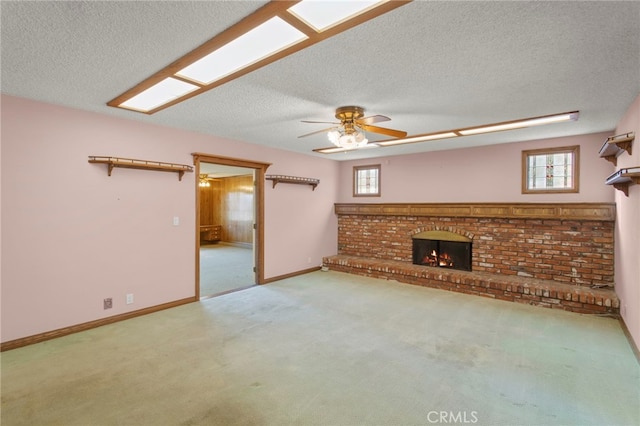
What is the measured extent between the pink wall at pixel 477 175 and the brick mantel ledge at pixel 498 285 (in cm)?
129

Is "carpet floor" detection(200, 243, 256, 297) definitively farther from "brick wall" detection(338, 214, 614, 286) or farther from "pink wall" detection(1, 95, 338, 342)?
"brick wall" detection(338, 214, 614, 286)

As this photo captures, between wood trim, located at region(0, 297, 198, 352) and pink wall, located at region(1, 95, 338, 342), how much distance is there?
0.05 meters

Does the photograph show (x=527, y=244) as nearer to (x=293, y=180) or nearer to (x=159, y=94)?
(x=293, y=180)

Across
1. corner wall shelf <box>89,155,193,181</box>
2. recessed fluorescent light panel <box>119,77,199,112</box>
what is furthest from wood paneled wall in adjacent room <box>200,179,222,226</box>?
recessed fluorescent light panel <box>119,77,199,112</box>

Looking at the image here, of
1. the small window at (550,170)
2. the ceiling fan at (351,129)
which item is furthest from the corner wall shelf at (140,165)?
the small window at (550,170)

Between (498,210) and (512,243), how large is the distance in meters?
0.57

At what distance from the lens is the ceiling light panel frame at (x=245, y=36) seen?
A: 1644 mm

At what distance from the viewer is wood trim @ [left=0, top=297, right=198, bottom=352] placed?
3.00 m

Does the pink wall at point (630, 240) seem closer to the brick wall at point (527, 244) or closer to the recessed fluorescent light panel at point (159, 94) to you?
the brick wall at point (527, 244)

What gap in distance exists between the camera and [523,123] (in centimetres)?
382

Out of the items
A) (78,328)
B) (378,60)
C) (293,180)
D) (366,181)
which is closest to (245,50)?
(378,60)

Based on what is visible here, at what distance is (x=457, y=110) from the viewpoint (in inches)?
132

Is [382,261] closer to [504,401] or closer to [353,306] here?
[353,306]

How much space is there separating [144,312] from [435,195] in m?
5.09
